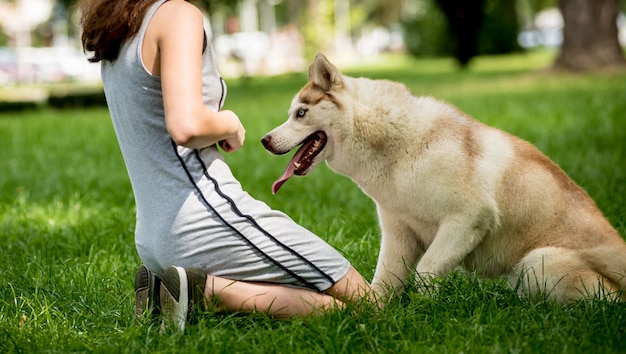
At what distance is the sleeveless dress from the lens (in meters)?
3.46

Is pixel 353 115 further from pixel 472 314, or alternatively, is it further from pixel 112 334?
pixel 112 334

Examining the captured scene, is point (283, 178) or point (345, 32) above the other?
point (283, 178)

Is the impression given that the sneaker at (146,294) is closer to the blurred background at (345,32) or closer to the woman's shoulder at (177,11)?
the woman's shoulder at (177,11)

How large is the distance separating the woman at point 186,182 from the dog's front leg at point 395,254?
2.10 ft

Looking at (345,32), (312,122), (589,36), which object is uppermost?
(312,122)

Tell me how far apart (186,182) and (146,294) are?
0.60 m

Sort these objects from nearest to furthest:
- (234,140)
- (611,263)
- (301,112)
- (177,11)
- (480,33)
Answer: (177,11) < (234,140) < (611,263) < (301,112) < (480,33)

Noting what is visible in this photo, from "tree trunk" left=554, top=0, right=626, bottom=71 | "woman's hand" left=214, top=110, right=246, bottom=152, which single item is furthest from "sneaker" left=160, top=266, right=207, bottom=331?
"tree trunk" left=554, top=0, right=626, bottom=71

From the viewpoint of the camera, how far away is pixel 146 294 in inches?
148

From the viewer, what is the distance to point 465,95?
49.9ft

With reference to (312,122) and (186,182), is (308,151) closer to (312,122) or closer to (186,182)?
(312,122)

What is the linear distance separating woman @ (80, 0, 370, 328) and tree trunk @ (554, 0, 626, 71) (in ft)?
51.3

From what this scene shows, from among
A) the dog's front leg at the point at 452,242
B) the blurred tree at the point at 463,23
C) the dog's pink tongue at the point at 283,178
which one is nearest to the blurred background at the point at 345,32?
the blurred tree at the point at 463,23

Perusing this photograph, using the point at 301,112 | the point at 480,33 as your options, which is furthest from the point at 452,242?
the point at 480,33
